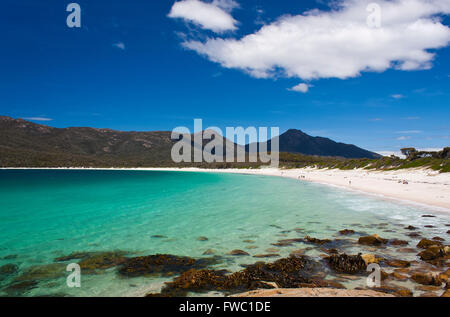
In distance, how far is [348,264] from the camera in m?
8.98

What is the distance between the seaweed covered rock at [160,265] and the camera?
912cm

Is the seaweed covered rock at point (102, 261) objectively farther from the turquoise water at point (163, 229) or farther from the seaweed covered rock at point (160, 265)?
the turquoise water at point (163, 229)

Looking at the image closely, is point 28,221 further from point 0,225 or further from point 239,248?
point 239,248

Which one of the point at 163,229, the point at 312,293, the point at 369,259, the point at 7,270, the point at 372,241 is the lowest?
the point at 163,229

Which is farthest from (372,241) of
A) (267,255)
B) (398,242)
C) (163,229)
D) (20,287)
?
(20,287)

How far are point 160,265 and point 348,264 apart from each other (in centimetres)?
698

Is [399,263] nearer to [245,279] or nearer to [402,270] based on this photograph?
[402,270]

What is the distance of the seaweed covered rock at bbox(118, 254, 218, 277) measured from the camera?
9117 millimetres

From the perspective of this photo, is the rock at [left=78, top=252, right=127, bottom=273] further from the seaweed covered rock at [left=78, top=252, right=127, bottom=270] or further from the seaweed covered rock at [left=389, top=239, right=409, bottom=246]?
the seaweed covered rock at [left=389, top=239, right=409, bottom=246]

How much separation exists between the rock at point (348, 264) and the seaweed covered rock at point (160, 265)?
454 cm

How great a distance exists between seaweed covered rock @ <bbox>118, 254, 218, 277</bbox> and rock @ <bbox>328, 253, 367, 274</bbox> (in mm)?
4535

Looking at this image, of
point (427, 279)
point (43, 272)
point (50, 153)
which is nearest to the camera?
point (427, 279)

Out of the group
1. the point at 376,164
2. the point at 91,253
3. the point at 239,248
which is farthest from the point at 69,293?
the point at 376,164

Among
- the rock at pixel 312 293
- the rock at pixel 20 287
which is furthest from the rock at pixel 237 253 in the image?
the rock at pixel 20 287
